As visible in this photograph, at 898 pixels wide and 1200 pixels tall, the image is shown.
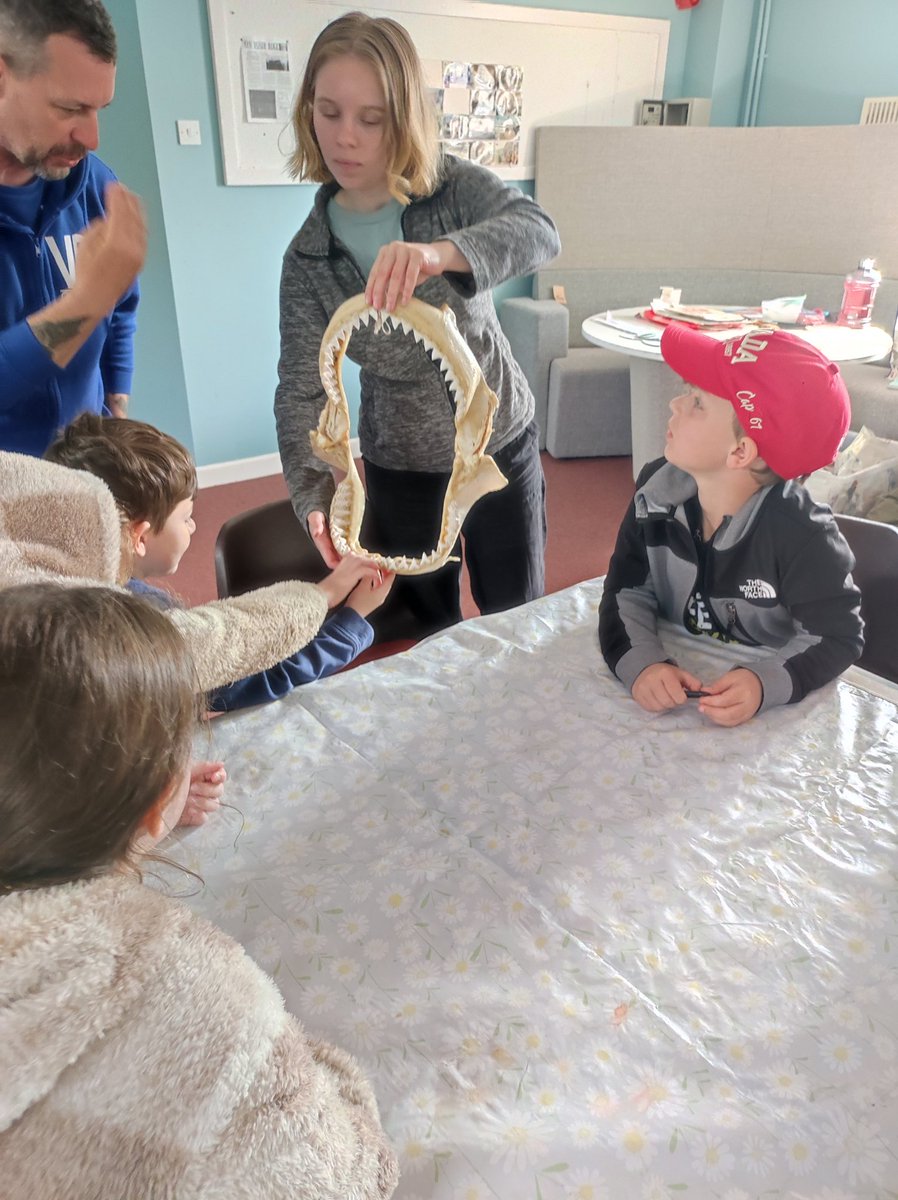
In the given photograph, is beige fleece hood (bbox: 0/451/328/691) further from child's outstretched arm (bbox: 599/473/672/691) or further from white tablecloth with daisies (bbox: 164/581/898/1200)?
child's outstretched arm (bbox: 599/473/672/691)

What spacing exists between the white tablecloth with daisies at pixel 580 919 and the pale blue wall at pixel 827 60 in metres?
4.48

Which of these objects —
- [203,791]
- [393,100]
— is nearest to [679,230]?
[393,100]

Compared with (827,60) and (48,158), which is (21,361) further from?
(827,60)

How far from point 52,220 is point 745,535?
1.29m

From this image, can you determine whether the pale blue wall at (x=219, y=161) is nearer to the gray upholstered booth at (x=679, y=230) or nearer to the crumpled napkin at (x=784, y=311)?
the gray upholstered booth at (x=679, y=230)

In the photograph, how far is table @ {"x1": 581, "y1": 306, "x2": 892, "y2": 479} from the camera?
3.19m

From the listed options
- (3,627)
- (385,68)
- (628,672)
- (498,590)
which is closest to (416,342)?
(385,68)

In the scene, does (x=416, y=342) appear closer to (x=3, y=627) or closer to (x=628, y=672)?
(x=628, y=672)

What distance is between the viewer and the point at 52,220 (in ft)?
4.80

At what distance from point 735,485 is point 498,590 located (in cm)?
61

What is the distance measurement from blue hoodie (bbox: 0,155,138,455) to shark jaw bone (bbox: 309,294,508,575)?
1.42 ft

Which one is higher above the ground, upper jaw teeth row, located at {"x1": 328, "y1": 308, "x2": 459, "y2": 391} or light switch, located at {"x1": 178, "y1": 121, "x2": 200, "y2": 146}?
light switch, located at {"x1": 178, "y1": 121, "x2": 200, "y2": 146}

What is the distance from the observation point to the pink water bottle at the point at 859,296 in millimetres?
3549

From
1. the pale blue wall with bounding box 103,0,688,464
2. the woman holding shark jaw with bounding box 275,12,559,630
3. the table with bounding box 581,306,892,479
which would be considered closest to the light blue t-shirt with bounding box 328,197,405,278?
the woman holding shark jaw with bounding box 275,12,559,630
